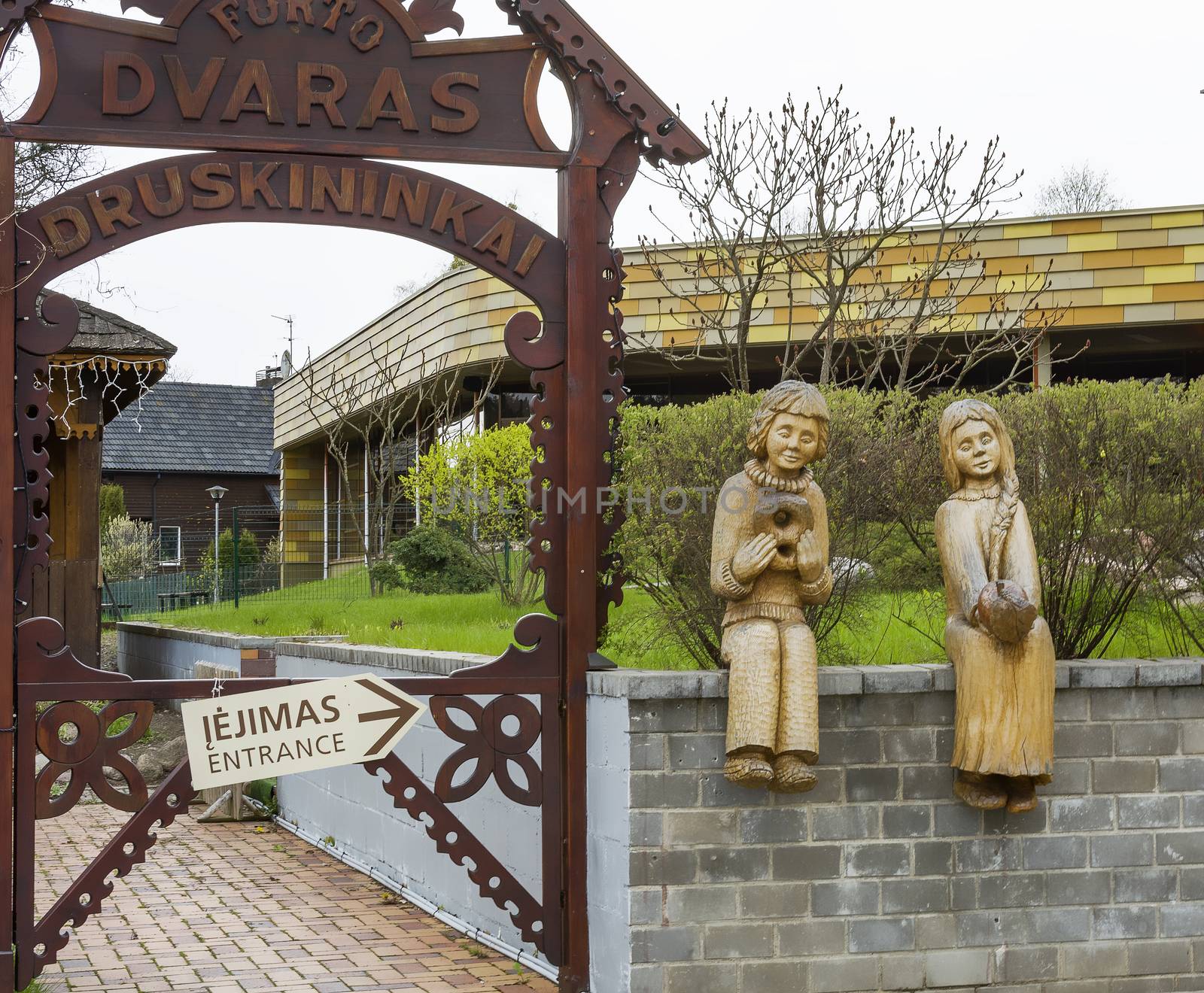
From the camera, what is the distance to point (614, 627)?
7.29m

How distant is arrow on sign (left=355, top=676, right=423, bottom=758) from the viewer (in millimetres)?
5809

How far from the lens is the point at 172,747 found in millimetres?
11961

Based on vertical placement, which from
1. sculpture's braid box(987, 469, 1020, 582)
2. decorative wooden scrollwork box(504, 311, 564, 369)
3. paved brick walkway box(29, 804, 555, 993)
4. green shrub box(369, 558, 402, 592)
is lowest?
paved brick walkway box(29, 804, 555, 993)

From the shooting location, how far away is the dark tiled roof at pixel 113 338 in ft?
44.3

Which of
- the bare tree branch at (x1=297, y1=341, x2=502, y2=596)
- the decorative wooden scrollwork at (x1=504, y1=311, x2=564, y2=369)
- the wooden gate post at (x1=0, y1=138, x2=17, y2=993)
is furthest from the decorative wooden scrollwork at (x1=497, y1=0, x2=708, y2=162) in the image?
the bare tree branch at (x1=297, y1=341, x2=502, y2=596)

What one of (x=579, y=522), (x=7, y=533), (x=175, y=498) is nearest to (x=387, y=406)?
(x=579, y=522)

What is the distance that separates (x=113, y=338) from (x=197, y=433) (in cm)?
3581

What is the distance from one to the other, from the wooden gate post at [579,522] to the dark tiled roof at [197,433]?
132ft

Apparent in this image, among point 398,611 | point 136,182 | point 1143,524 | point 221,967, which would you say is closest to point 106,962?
point 221,967

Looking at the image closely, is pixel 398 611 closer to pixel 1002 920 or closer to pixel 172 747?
pixel 172 747

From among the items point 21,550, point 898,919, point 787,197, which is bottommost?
point 898,919

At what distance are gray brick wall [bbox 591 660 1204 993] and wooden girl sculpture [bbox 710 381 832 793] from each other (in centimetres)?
18

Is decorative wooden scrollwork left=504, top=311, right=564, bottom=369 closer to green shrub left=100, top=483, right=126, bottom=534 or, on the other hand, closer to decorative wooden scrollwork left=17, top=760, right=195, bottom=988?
decorative wooden scrollwork left=17, top=760, right=195, bottom=988

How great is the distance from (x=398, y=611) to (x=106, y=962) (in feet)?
19.8
